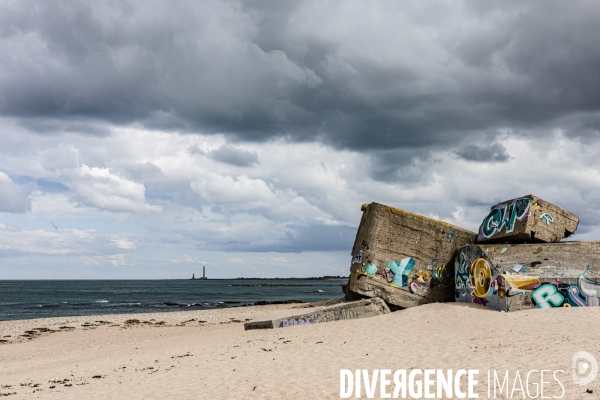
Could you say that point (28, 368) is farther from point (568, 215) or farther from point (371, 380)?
point (568, 215)

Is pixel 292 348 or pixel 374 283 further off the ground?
pixel 374 283

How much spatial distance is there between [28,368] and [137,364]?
364cm

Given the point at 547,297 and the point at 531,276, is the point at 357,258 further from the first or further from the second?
the point at 547,297

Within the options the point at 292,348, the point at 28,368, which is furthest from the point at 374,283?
the point at 28,368

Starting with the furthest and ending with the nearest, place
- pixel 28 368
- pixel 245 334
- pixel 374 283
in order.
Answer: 1. pixel 374 283
2. pixel 245 334
3. pixel 28 368

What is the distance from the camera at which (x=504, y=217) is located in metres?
15.4

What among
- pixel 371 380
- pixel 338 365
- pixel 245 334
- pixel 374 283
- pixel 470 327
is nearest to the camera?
pixel 371 380

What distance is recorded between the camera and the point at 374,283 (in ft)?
49.2

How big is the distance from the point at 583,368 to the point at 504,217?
850cm

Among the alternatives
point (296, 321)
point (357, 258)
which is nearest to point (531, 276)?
point (357, 258)

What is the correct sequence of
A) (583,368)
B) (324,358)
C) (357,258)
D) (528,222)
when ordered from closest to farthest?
(583,368), (324,358), (528,222), (357,258)

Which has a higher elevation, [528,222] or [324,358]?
[528,222]

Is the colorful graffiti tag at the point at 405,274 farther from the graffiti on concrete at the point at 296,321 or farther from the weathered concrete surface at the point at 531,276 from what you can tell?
the graffiti on concrete at the point at 296,321

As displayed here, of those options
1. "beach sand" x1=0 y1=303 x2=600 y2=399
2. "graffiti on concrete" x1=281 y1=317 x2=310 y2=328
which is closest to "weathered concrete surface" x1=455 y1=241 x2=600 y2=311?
"beach sand" x1=0 y1=303 x2=600 y2=399
